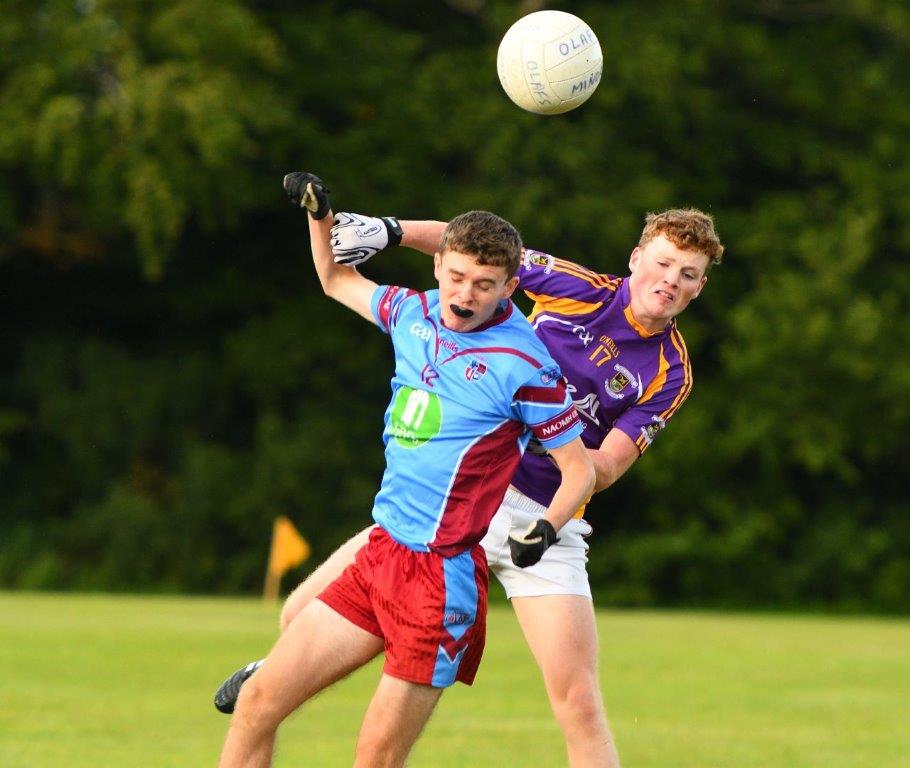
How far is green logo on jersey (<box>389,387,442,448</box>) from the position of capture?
4914mm

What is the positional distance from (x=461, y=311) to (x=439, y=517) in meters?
0.63

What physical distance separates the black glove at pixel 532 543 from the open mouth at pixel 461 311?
0.66 metres

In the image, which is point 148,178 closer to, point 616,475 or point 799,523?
point 799,523

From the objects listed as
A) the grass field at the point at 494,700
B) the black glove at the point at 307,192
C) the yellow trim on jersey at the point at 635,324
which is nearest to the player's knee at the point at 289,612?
the black glove at the point at 307,192

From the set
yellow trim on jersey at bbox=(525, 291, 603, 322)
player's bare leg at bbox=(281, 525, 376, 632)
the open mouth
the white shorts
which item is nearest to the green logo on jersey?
the open mouth

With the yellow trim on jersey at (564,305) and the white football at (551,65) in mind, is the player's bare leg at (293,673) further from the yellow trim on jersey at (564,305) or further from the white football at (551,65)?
the white football at (551,65)

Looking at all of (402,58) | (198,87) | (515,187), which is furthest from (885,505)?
(198,87)

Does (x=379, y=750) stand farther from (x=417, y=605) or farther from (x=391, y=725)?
(x=417, y=605)

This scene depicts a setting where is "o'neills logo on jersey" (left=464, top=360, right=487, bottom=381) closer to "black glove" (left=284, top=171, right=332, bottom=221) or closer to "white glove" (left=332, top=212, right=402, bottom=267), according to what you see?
"white glove" (left=332, top=212, right=402, bottom=267)

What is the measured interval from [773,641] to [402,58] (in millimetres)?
12741

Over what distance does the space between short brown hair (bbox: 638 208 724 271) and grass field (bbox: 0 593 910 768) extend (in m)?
2.91

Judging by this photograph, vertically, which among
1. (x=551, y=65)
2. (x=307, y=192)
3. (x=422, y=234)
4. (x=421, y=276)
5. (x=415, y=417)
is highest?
(x=551, y=65)

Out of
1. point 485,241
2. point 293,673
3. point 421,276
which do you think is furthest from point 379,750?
A: point 421,276

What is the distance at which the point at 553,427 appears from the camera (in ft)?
16.0
